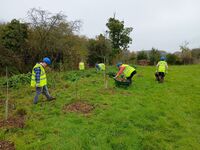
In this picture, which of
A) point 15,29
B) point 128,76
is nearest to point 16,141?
point 128,76

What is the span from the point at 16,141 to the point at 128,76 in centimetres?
587

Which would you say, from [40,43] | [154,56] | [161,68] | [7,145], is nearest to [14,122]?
[7,145]

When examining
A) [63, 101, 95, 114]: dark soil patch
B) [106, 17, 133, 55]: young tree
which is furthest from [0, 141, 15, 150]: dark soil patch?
[106, 17, 133, 55]: young tree

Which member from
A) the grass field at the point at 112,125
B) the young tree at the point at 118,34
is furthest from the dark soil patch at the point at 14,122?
the young tree at the point at 118,34

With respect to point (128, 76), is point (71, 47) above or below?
above

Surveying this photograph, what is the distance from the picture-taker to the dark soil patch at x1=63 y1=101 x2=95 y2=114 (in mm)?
4992

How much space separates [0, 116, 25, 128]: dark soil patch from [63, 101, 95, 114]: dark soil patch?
50.3 inches

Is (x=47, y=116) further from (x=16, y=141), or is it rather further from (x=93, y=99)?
(x=93, y=99)

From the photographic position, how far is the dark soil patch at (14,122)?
13.1 ft

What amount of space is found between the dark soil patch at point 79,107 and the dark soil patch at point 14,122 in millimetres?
1278

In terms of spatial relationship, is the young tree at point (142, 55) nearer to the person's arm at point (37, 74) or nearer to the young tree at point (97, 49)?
the young tree at point (97, 49)

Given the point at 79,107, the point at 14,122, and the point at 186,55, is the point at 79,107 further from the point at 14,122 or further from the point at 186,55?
the point at 186,55

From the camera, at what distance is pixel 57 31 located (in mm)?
14523

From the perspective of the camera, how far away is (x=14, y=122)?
13.7 ft
